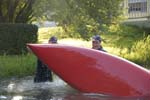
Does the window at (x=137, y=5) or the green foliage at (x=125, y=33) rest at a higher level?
the window at (x=137, y=5)

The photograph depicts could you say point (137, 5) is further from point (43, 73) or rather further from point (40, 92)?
point (40, 92)

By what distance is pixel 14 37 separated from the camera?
23062 millimetres

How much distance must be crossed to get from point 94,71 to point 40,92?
1.60 metres

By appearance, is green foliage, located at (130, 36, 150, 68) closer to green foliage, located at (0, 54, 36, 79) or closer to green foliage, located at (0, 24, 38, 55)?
green foliage, located at (0, 54, 36, 79)

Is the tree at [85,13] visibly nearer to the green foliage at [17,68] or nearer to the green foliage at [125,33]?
the green foliage at [125,33]

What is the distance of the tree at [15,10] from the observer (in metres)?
25.6

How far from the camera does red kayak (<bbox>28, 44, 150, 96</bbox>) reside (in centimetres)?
1304

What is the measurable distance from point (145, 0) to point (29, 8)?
18381 millimetres

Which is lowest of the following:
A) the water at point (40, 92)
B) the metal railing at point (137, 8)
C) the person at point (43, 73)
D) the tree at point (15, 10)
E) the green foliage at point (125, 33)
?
the green foliage at point (125, 33)

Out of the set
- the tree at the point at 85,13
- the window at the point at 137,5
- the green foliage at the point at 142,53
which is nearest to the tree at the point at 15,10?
the tree at the point at 85,13

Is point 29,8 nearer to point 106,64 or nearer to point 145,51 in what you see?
point 145,51

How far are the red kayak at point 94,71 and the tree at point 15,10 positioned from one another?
12064 mm

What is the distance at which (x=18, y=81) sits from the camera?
16.0 meters

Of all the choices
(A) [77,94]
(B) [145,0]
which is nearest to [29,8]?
(A) [77,94]
